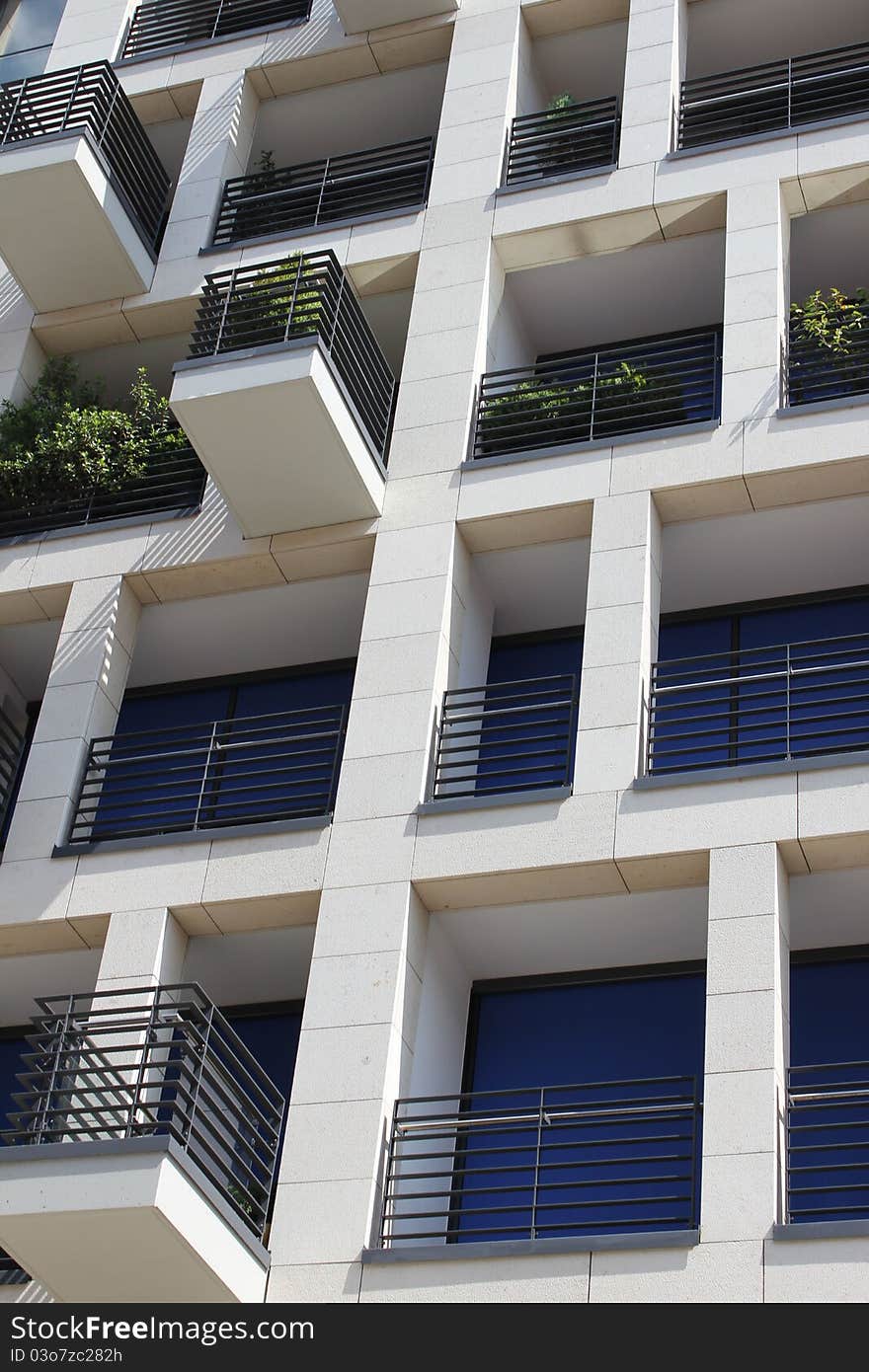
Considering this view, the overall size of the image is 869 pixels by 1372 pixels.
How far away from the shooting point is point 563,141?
2266 centimetres

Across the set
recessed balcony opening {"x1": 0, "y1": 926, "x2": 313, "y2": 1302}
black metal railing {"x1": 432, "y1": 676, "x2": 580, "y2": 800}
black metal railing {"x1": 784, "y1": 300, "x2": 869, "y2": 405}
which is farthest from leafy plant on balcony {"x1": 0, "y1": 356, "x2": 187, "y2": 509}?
black metal railing {"x1": 784, "y1": 300, "x2": 869, "y2": 405}

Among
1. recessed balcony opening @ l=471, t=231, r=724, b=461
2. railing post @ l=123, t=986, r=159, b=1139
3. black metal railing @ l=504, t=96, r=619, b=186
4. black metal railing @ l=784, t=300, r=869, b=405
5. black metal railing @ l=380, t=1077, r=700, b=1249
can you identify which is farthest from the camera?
black metal railing @ l=504, t=96, r=619, b=186

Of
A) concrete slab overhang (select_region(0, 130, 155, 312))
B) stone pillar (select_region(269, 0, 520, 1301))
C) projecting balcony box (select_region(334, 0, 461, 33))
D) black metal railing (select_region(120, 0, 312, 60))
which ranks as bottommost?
stone pillar (select_region(269, 0, 520, 1301))

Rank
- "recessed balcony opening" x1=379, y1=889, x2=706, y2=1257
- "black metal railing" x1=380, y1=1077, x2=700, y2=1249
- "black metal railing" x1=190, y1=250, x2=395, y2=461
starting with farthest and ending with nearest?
"black metal railing" x1=190, y1=250, x2=395, y2=461 < "recessed balcony opening" x1=379, y1=889, x2=706, y2=1257 < "black metal railing" x1=380, y1=1077, x2=700, y2=1249

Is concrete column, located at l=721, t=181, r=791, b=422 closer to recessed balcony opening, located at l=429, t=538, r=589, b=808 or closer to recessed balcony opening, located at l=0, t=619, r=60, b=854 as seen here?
recessed balcony opening, located at l=429, t=538, r=589, b=808

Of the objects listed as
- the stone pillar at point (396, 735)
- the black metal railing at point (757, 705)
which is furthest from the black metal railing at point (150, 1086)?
the black metal railing at point (757, 705)

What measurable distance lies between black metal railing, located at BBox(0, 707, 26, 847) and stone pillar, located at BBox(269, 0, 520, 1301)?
4.43m

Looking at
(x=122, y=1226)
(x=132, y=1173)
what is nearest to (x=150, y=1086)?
(x=132, y=1173)

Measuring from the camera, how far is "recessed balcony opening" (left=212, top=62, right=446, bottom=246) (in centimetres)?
2341

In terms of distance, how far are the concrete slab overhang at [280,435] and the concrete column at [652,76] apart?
5.32m

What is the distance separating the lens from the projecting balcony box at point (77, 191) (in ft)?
72.3

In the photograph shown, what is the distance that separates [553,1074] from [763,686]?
4475 millimetres

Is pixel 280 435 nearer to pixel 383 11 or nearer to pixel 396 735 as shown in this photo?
pixel 396 735
